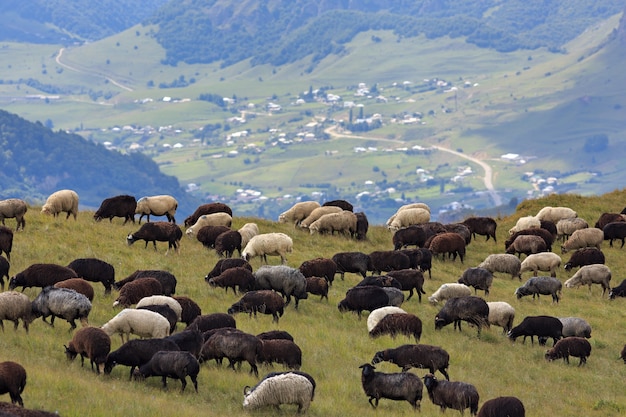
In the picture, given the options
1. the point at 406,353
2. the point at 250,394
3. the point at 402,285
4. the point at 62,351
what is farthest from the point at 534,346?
the point at 62,351

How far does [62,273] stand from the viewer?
25047 mm

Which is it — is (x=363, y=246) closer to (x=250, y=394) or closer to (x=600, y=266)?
(x=600, y=266)

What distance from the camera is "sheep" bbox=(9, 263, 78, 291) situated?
81.4ft

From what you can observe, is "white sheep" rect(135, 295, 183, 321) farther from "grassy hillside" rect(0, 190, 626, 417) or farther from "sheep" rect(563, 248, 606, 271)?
"sheep" rect(563, 248, 606, 271)

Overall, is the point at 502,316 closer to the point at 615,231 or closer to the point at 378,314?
the point at 378,314

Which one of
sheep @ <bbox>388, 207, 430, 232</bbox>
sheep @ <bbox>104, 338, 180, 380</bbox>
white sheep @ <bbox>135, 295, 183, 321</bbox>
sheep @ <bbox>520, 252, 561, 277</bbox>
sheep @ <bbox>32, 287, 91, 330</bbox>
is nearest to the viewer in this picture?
sheep @ <bbox>104, 338, 180, 380</bbox>

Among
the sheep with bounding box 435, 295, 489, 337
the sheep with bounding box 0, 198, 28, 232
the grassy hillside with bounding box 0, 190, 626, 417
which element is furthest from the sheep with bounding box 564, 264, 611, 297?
the sheep with bounding box 0, 198, 28, 232

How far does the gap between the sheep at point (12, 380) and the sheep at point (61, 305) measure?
530 cm

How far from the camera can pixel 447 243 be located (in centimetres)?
3756

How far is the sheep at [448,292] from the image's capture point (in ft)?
99.2

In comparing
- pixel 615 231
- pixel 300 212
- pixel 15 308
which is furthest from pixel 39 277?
pixel 615 231

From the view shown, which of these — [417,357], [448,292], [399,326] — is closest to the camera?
[417,357]

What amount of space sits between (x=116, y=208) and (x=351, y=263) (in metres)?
10.1

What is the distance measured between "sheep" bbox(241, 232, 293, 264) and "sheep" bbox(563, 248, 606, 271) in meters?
11.8
